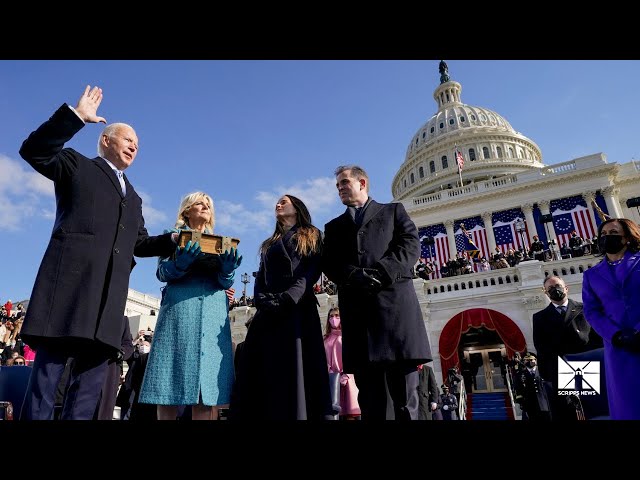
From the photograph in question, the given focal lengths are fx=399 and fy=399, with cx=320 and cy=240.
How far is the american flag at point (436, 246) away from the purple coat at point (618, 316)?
29.1 m

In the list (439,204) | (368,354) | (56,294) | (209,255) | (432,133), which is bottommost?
(368,354)

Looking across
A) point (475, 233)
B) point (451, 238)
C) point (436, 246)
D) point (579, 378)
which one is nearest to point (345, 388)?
point (579, 378)

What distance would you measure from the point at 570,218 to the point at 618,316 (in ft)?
107

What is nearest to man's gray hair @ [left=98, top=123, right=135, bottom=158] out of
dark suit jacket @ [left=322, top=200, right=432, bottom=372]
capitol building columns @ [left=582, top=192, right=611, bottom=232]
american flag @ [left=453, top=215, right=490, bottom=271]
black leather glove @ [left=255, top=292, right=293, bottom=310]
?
black leather glove @ [left=255, top=292, right=293, bottom=310]

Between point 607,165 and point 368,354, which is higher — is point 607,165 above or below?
above

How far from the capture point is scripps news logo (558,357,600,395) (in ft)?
11.3

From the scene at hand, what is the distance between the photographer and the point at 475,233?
3366 centimetres

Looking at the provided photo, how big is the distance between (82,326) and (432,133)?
72059mm

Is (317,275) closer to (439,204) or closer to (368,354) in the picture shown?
(368,354)

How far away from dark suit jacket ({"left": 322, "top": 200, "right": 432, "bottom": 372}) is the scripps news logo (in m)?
1.43

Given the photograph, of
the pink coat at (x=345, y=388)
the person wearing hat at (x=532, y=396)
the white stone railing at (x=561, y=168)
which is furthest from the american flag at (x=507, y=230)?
the pink coat at (x=345, y=388)

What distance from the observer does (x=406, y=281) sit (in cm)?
313
